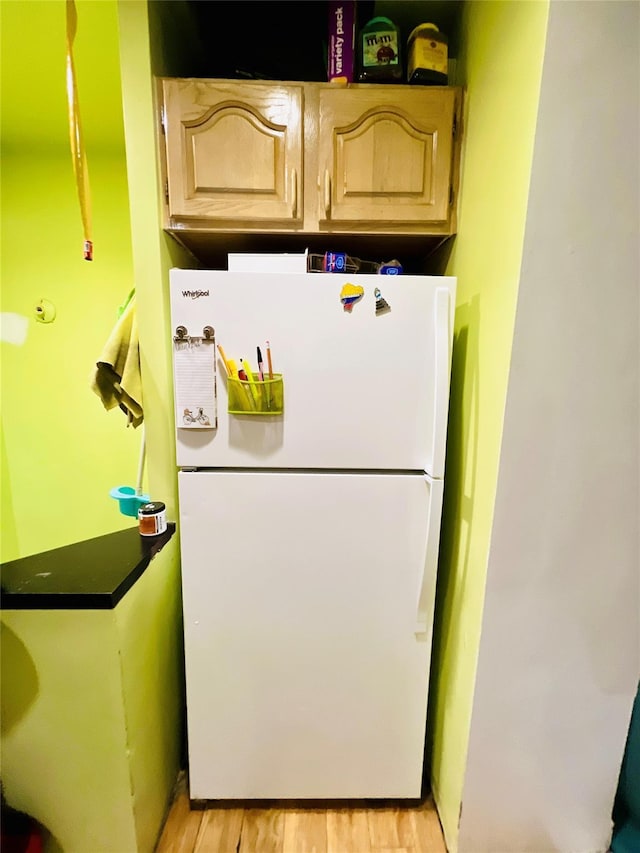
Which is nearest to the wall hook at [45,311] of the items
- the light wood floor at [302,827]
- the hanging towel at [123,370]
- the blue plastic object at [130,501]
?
the hanging towel at [123,370]

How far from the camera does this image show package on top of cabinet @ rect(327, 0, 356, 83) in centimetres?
106

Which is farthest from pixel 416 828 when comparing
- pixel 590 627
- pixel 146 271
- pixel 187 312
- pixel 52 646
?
pixel 146 271

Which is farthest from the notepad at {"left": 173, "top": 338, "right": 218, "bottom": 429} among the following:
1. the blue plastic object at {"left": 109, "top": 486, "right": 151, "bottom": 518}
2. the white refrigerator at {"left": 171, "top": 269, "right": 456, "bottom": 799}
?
the blue plastic object at {"left": 109, "top": 486, "right": 151, "bottom": 518}

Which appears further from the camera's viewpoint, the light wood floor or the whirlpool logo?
the light wood floor

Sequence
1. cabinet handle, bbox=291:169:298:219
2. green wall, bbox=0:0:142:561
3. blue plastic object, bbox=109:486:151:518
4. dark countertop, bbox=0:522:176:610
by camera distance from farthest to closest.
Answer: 1. green wall, bbox=0:0:142:561
2. blue plastic object, bbox=109:486:151:518
3. cabinet handle, bbox=291:169:298:219
4. dark countertop, bbox=0:522:176:610

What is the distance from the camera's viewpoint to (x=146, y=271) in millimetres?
1107

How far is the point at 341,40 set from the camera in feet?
3.49

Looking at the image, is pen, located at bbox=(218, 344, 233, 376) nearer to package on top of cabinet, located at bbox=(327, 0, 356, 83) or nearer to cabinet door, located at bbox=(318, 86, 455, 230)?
cabinet door, located at bbox=(318, 86, 455, 230)

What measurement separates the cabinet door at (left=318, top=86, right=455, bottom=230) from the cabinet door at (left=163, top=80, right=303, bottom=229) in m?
0.09

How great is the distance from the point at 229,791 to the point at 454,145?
81.0 inches

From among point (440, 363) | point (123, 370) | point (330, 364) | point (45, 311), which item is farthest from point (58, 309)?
point (440, 363)

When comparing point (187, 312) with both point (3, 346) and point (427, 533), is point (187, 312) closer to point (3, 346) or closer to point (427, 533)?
point (427, 533)

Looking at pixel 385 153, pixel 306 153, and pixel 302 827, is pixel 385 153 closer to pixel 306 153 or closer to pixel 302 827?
pixel 306 153

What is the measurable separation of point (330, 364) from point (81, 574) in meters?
0.80
